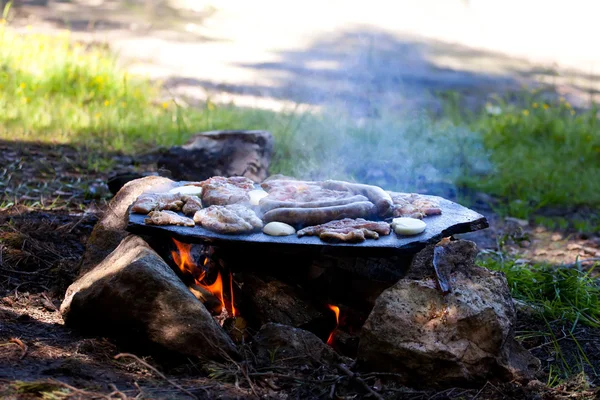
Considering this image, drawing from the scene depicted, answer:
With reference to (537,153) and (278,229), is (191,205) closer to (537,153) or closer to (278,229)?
(278,229)

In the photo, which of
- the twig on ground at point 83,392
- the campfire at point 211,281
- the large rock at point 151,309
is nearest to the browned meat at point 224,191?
the campfire at point 211,281

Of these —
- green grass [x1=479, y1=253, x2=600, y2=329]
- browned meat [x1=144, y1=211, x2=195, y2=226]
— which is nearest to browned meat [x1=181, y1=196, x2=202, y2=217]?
browned meat [x1=144, y1=211, x2=195, y2=226]

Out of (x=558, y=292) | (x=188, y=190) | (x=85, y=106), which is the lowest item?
(x=558, y=292)

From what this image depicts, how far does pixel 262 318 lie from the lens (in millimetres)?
3799

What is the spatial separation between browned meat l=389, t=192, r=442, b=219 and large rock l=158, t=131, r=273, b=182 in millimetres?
2568

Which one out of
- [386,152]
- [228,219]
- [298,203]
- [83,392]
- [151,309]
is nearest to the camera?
[83,392]

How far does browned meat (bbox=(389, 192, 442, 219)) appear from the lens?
377 cm

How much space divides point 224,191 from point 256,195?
0.18 metres

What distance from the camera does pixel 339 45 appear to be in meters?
13.0

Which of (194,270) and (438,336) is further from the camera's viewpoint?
(194,270)

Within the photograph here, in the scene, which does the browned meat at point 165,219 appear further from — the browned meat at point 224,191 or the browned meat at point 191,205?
the browned meat at point 224,191

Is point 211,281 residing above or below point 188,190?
below

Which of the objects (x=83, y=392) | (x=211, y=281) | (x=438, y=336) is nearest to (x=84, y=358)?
(x=83, y=392)

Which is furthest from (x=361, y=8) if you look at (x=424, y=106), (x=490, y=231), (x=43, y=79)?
(x=490, y=231)
